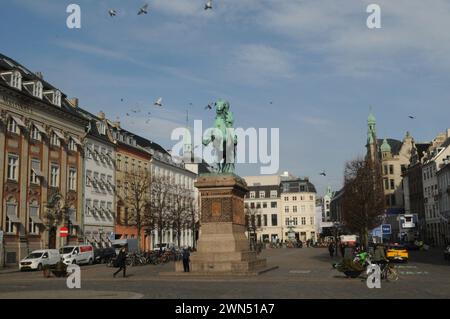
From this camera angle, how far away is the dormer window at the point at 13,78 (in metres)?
50.7

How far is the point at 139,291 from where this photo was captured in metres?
20.3

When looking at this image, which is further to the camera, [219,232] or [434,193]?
[434,193]

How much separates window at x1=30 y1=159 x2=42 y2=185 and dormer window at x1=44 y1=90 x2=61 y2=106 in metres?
7.52

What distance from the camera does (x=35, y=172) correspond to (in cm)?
5331

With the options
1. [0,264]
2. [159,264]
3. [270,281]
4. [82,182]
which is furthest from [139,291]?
[82,182]

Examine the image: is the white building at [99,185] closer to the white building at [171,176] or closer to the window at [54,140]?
the window at [54,140]

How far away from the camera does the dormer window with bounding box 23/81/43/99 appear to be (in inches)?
2138

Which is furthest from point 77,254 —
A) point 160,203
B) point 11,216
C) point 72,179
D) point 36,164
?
point 160,203

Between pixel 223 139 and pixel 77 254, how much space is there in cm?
2362

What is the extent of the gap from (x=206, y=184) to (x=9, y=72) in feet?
103

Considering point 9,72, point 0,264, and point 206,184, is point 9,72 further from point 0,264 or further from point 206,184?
point 206,184

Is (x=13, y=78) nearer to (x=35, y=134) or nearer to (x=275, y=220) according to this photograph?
(x=35, y=134)

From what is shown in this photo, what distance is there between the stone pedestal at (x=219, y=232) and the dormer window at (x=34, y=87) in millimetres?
32763

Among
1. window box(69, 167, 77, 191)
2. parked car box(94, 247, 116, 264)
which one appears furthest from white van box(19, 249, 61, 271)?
window box(69, 167, 77, 191)
